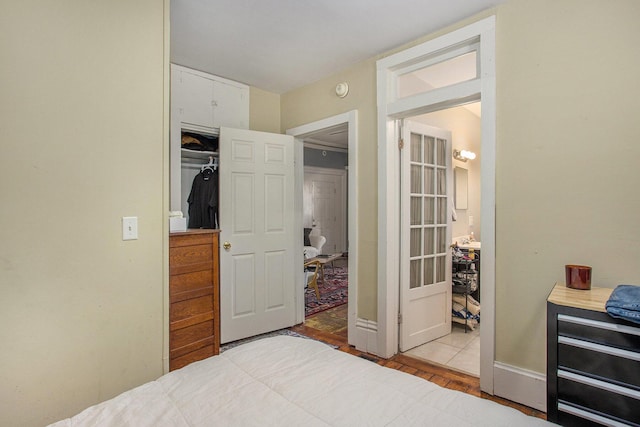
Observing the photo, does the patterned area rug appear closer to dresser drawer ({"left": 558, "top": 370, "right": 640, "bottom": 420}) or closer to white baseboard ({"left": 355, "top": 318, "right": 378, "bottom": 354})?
white baseboard ({"left": 355, "top": 318, "right": 378, "bottom": 354})

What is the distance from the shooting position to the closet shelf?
302 cm

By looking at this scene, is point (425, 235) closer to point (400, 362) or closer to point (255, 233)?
point (400, 362)

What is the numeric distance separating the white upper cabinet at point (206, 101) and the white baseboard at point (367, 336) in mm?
2314

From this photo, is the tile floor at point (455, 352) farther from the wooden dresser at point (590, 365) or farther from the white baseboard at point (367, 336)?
the wooden dresser at point (590, 365)

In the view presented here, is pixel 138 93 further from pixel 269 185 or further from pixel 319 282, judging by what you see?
pixel 319 282

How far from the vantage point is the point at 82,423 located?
36.7 inches

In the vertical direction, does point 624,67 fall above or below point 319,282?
above

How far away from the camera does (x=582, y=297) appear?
5.08 ft

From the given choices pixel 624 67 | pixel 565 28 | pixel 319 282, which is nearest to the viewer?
pixel 624 67

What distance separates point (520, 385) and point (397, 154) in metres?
1.84

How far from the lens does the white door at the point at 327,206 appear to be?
6898 mm

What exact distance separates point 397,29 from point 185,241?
2.18 metres

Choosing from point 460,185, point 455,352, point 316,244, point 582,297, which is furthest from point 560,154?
point 316,244

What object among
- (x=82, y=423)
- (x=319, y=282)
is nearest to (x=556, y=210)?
(x=82, y=423)
